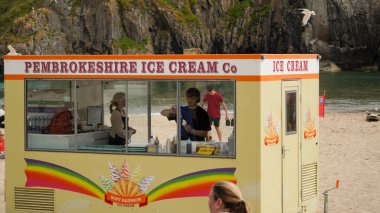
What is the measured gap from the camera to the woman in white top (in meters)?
12.6

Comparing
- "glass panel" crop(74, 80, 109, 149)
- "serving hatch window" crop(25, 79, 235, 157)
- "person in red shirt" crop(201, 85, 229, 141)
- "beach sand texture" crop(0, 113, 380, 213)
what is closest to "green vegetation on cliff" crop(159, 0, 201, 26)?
"beach sand texture" crop(0, 113, 380, 213)

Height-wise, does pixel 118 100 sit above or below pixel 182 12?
below

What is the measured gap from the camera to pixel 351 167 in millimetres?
20969

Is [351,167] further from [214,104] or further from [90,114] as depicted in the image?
[214,104]

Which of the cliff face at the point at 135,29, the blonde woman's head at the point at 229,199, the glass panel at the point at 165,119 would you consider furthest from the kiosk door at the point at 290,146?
the cliff face at the point at 135,29

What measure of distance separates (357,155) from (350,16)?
446ft

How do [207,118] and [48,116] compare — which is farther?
[48,116]

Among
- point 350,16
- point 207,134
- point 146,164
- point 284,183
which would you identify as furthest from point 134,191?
point 350,16

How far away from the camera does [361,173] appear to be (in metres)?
19.9

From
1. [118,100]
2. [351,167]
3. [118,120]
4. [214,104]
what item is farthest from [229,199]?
[351,167]

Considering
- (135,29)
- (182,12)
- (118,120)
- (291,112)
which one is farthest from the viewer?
(182,12)

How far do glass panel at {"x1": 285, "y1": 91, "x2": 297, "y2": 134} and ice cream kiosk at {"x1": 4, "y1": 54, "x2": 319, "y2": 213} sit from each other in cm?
1

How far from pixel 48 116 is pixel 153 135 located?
165 cm

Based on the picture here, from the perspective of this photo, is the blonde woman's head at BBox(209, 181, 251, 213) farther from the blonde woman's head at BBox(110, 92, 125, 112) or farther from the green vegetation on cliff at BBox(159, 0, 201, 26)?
the green vegetation on cliff at BBox(159, 0, 201, 26)
